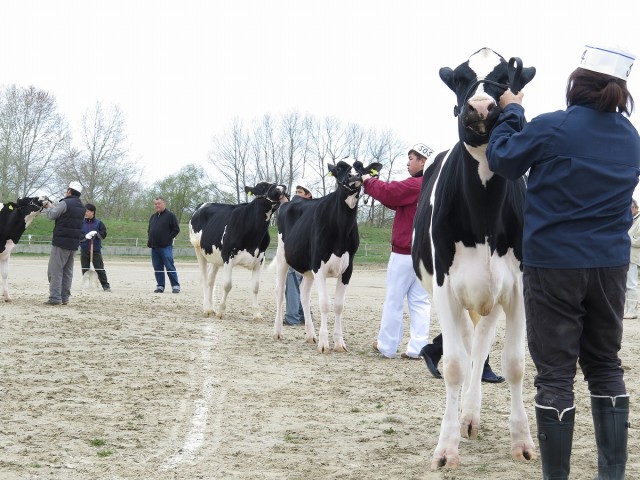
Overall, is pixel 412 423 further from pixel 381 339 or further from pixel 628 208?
pixel 381 339

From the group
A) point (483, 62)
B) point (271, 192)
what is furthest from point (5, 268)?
point (483, 62)

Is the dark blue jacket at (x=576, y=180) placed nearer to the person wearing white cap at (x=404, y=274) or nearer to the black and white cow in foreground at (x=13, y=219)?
the person wearing white cap at (x=404, y=274)

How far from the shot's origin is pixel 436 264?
5.30 metres

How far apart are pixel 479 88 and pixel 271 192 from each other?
10393mm

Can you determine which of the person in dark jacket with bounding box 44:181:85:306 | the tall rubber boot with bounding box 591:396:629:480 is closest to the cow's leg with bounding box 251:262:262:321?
the person in dark jacket with bounding box 44:181:85:306

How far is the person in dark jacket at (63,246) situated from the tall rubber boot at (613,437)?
1332 centimetres

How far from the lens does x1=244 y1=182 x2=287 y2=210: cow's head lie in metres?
14.9

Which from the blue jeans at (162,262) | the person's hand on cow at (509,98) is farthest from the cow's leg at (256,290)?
the person's hand on cow at (509,98)

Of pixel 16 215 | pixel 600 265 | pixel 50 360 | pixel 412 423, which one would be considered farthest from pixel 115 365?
pixel 16 215

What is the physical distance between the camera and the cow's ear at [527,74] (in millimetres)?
4789

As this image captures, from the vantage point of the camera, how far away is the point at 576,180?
13.2 feet

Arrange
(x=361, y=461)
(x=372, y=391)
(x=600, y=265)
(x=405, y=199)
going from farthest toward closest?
(x=405, y=199)
(x=372, y=391)
(x=361, y=461)
(x=600, y=265)

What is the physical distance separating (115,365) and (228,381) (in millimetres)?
1434

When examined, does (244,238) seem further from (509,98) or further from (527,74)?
(509,98)
